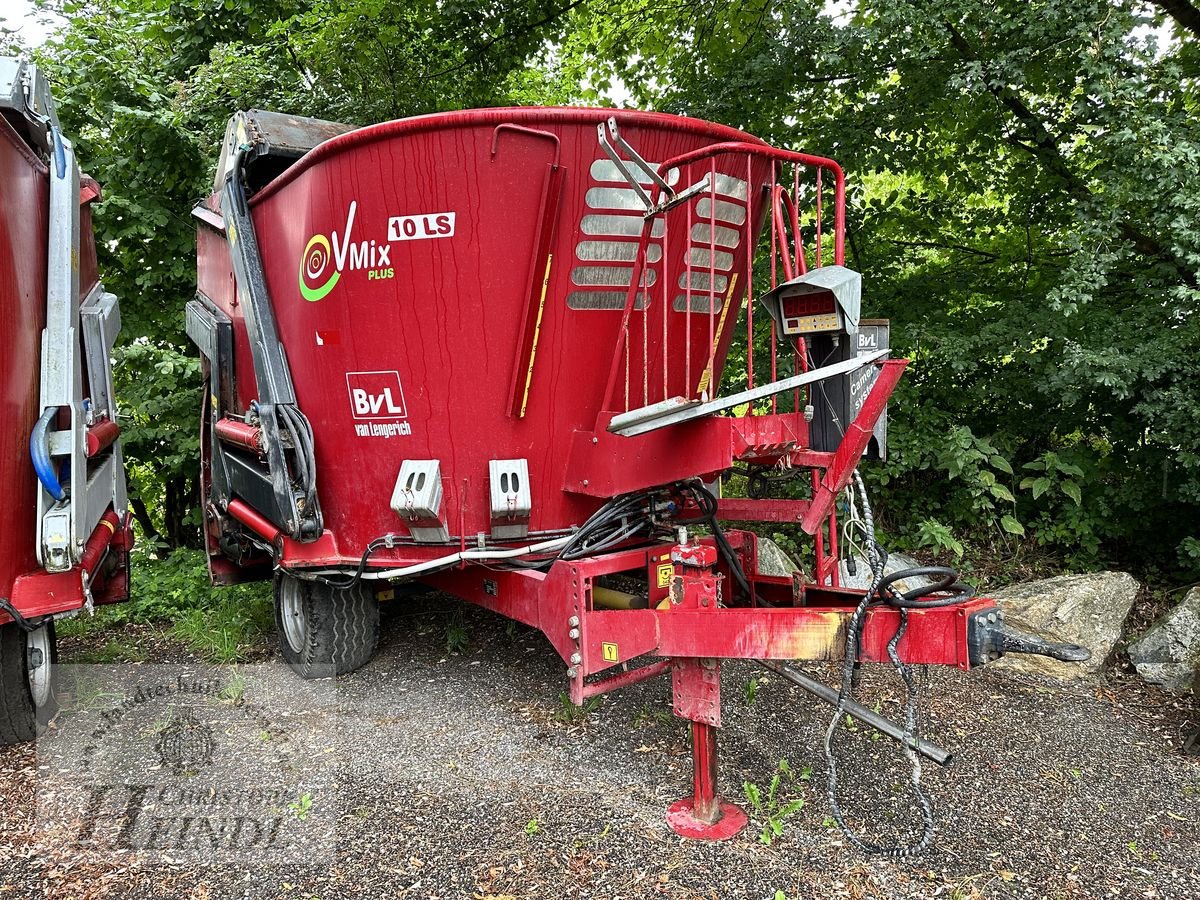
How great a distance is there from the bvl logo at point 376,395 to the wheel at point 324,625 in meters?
1.14

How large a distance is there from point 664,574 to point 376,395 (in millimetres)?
1419

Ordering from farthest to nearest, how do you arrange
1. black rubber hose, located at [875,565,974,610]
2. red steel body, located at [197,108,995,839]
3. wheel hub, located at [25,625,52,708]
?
wheel hub, located at [25,625,52,708] < red steel body, located at [197,108,995,839] < black rubber hose, located at [875,565,974,610]

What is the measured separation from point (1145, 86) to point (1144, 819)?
330 cm

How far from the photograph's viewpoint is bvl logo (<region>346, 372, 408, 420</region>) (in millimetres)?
3557

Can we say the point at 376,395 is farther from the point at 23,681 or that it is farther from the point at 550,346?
the point at 23,681

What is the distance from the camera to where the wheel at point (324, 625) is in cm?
438

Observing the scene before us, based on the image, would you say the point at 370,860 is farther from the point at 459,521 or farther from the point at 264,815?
the point at 459,521

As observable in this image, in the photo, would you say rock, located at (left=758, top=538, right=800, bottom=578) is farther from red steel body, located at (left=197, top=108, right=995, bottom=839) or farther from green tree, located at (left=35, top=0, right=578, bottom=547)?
green tree, located at (left=35, top=0, right=578, bottom=547)

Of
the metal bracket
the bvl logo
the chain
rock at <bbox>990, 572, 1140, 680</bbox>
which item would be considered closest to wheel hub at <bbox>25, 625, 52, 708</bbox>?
the bvl logo

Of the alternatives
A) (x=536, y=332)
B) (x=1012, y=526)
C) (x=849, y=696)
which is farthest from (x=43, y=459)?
(x=1012, y=526)

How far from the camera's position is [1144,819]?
3.14m

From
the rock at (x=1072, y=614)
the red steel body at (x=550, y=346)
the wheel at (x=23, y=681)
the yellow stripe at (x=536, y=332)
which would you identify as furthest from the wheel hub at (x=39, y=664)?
the rock at (x=1072, y=614)

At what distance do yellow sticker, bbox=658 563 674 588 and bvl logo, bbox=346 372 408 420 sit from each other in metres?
1.22

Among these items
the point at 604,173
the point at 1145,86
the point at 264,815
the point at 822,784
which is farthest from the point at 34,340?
the point at 1145,86
